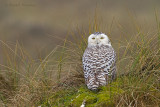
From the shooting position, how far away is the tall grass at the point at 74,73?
4164 mm

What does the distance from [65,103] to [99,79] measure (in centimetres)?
56

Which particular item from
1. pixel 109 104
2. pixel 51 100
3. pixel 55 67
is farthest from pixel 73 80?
pixel 109 104

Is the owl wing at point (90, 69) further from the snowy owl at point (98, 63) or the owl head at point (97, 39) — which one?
the owl head at point (97, 39)

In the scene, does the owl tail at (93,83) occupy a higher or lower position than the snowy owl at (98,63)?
lower

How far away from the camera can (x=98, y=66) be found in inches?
181

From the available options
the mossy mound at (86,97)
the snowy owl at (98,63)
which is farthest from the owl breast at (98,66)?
the mossy mound at (86,97)

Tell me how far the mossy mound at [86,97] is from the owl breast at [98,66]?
11 centimetres

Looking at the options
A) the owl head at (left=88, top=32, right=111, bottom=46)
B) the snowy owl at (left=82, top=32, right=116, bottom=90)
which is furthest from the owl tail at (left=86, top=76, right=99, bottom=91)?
the owl head at (left=88, top=32, right=111, bottom=46)

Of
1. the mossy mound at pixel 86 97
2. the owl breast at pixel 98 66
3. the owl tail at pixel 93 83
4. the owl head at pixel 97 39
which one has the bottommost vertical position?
the mossy mound at pixel 86 97

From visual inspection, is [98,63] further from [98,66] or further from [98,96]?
[98,96]

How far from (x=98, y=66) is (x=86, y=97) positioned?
47 centimetres

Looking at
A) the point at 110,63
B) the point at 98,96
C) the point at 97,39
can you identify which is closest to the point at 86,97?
the point at 98,96

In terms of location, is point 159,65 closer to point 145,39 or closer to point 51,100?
point 145,39

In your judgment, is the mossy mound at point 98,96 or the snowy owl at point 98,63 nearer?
the mossy mound at point 98,96
